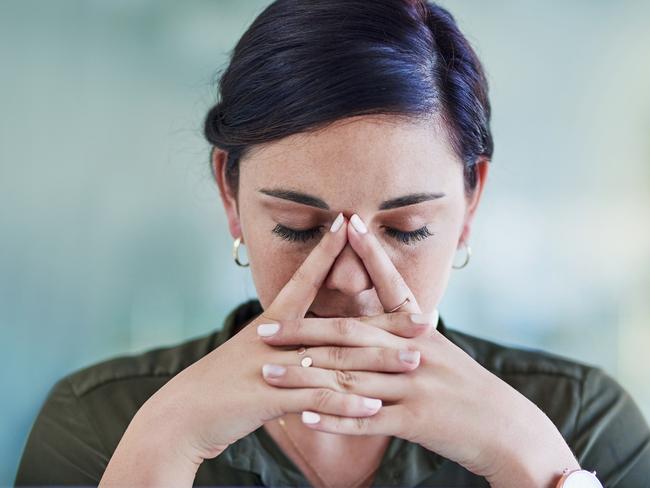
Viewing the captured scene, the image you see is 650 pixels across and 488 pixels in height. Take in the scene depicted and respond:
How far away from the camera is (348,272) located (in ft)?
2.52

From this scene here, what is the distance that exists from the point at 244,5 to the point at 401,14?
0.99 ft

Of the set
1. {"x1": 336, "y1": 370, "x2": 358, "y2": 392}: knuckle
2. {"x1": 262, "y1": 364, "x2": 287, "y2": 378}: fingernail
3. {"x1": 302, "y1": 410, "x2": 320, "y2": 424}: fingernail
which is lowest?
{"x1": 302, "y1": 410, "x2": 320, "y2": 424}: fingernail

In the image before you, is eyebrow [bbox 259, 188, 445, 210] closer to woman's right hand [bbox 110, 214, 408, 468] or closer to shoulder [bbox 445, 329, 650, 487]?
woman's right hand [bbox 110, 214, 408, 468]

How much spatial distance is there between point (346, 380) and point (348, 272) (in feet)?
0.38

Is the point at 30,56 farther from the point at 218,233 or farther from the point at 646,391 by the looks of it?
the point at 646,391

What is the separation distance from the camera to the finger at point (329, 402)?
0.71m

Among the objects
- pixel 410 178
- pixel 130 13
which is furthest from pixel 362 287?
pixel 130 13

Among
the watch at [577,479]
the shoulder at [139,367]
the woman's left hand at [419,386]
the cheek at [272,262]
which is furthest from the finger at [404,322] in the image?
the shoulder at [139,367]

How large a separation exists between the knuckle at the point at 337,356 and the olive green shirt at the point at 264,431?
24 centimetres

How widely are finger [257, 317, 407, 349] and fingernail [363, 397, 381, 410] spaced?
0.06 m

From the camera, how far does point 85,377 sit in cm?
104

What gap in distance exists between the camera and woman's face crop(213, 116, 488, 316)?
75 centimetres

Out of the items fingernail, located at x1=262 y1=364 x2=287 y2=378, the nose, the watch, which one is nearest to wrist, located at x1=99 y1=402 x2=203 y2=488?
fingernail, located at x1=262 y1=364 x2=287 y2=378

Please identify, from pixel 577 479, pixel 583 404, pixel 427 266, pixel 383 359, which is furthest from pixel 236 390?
pixel 583 404
